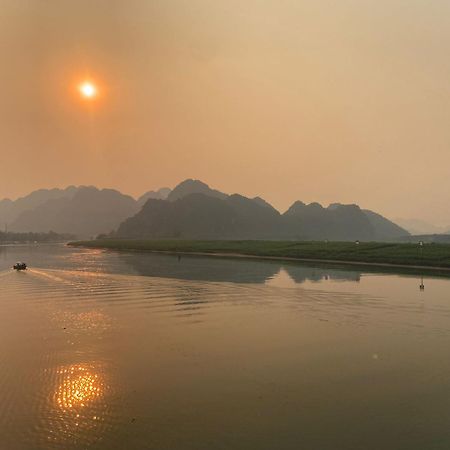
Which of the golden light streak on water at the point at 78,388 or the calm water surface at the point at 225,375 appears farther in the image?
the golden light streak on water at the point at 78,388

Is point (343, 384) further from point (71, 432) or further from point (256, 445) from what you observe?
point (71, 432)

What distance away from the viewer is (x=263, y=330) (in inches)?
722

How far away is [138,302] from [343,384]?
17003 mm

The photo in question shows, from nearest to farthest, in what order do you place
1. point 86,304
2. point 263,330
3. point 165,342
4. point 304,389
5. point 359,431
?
point 359,431
point 304,389
point 165,342
point 263,330
point 86,304

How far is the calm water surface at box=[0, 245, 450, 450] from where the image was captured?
8398mm

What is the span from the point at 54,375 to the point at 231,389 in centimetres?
486

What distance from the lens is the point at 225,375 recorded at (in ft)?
39.7

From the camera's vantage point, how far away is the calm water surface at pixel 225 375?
331 inches

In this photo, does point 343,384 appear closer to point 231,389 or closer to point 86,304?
point 231,389

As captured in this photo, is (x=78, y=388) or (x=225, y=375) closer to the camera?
(x=78, y=388)

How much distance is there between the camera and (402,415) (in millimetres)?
9359

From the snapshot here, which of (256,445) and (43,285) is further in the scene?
(43,285)

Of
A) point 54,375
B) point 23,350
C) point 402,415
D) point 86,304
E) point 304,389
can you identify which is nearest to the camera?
point 402,415

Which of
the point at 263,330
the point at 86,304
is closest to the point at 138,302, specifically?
the point at 86,304
